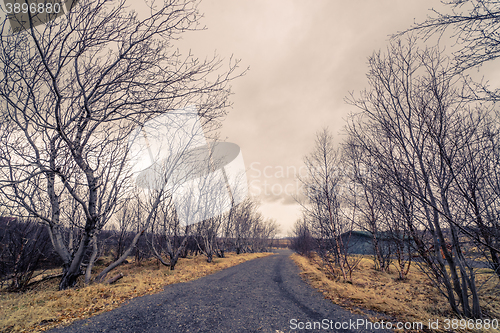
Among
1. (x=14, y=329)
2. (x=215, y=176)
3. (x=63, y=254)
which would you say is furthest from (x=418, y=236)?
(x=215, y=176)

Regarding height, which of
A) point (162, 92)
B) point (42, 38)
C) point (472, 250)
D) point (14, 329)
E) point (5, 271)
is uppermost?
point (42, 38)

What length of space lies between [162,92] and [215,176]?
16247mm

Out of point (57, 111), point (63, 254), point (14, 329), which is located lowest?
point (14, 329)

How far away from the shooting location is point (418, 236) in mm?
5160

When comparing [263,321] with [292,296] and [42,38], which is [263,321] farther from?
[42,38]

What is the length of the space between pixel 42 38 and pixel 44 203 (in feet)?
25.6

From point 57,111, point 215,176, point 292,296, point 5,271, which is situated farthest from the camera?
point 215,176

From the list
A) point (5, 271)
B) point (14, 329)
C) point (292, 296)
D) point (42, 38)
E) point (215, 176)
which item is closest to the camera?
point (42, 38)

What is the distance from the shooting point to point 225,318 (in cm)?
496

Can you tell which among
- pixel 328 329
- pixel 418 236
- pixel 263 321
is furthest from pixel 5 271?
pixel 418 236

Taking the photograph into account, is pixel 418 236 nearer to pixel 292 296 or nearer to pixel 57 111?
pixel 292 296

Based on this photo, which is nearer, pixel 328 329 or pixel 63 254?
pixel 328 329

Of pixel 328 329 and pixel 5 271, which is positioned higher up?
pixel 328 329

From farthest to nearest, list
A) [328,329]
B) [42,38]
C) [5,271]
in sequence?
[5,271]
[328,329]
[42,38]
